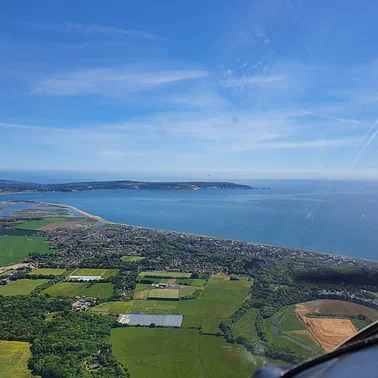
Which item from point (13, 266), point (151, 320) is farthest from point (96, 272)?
point (151, 320)

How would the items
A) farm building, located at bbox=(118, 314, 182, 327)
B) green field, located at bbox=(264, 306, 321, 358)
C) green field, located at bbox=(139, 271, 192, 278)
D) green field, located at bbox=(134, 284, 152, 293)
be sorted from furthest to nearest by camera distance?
green field, located at bbox=(139, 271, 192, 278)
green field, located at bbox=(134, 284, 152, 293)
farm building, located at bbox=(118, 314, 182, 327)
green field, located at bbox=(264, 306, 321, 358)

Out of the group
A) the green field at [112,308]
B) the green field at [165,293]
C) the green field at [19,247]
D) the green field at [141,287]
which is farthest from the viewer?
the green field at [19,247]

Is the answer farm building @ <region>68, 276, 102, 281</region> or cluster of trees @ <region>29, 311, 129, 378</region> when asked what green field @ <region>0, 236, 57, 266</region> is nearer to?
farm building @ <region>68, 276, 102, 281</region>

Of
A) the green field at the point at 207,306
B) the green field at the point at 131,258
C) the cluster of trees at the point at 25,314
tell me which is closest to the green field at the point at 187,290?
the green field at the point at 207,306

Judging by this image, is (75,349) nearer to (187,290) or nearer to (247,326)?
(247,326)

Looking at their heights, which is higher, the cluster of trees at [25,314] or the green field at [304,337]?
the green field at [304,337]

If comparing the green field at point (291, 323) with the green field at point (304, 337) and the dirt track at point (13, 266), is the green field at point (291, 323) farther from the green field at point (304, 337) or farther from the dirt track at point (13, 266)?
the dirt track at point (13, 266)

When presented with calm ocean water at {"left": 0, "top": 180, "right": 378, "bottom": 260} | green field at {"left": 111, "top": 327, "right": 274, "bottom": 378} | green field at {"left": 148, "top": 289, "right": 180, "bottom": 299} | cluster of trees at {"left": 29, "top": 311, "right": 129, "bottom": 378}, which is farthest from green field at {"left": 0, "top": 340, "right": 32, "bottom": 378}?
calm ocean water at {"left": 0, "top": 180, "right": 378, "bottom": 260}
